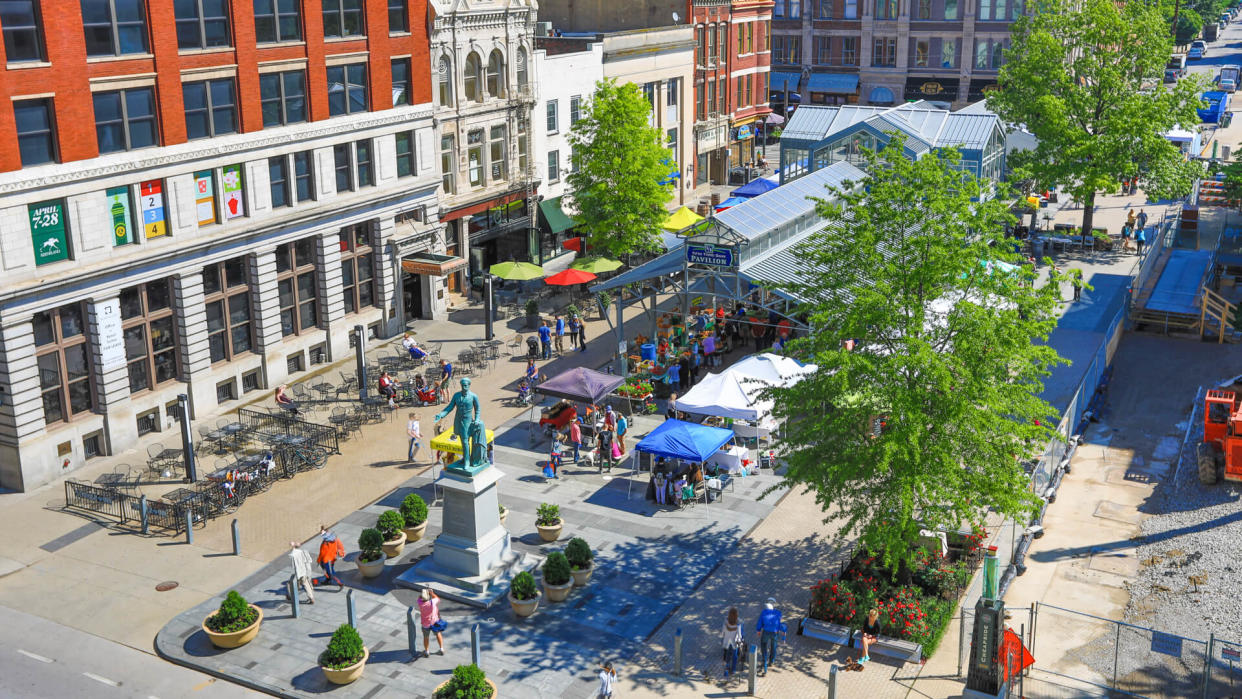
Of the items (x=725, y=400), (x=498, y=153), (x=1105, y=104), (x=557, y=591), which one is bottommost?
(x=557, y=591)

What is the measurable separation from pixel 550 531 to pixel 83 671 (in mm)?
11438

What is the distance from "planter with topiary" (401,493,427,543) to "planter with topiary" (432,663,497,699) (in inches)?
321

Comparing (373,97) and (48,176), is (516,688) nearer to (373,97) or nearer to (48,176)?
(48,176)

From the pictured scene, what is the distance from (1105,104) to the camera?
59.7 m

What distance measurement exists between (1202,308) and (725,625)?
32.9 metres

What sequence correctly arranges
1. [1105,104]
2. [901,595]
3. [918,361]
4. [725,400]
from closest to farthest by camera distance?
1. [918,361]
2. [901,595]
3. [725,400]
4. [1105,104]

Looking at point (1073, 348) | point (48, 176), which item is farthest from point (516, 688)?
point (1073, 348)

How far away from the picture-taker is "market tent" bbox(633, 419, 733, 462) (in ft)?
106

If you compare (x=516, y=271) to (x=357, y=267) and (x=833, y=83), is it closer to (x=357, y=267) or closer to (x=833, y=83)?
(x=357, y=267)

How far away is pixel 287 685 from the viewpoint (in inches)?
968

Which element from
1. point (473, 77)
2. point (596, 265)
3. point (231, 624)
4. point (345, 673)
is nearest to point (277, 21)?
point (473, 77)

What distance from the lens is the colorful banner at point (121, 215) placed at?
117 feet

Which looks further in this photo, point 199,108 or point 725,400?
point 199,108

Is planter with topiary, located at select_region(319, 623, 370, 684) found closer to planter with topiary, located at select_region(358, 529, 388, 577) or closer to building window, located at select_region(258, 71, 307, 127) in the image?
planter with topiary, located at select_region(358, 529, 388, 577)
